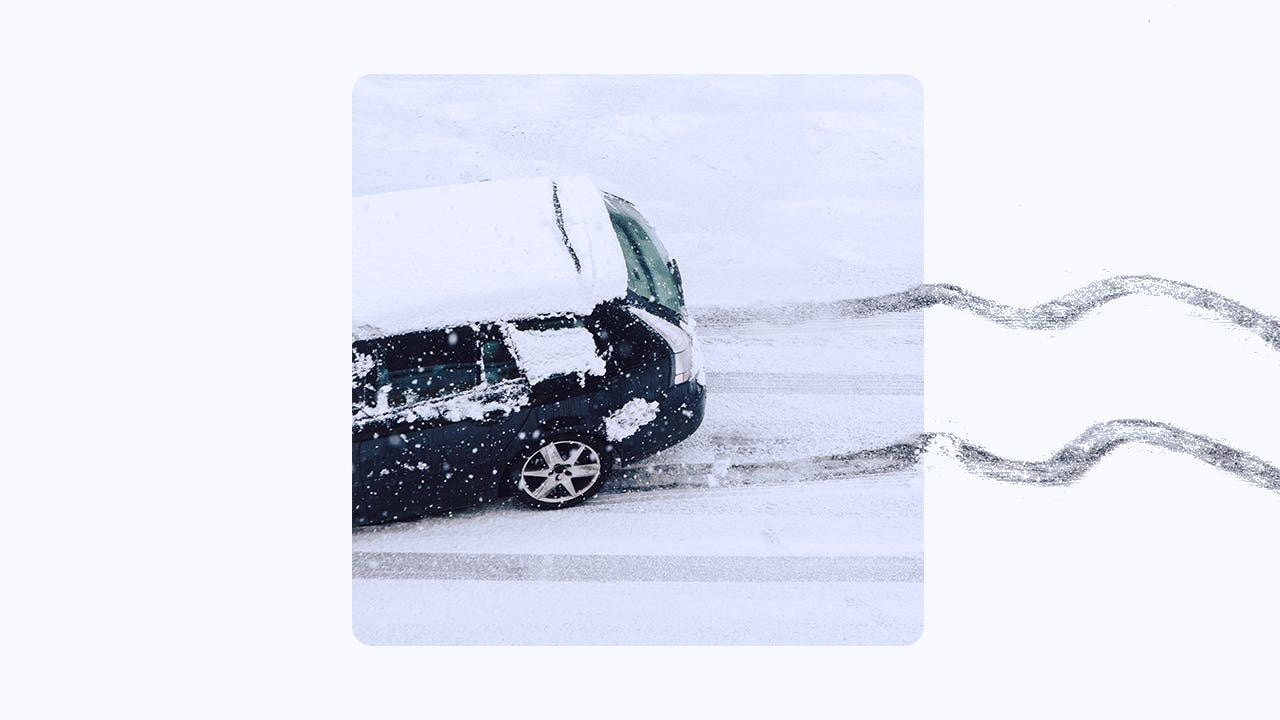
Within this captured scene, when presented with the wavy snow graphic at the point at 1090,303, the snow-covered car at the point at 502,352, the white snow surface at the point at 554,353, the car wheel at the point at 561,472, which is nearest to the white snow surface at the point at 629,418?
the snow-covered car at the point at 502,352

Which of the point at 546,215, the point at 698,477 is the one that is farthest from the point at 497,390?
the point at 698,477

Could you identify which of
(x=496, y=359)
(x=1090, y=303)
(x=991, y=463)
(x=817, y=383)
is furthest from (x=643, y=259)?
(x=1090, y=303)

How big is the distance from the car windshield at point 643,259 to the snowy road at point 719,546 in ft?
2.40

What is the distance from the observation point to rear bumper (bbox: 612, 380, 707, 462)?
370 centimetres

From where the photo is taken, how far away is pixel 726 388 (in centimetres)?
434

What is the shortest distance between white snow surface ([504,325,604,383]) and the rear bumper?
17.2 inches

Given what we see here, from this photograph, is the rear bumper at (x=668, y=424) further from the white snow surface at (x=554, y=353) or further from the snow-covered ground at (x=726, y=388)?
the white snow surface at (x=554, y=353)

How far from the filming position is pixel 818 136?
4.43 metres

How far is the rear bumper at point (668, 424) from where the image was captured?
3.70m

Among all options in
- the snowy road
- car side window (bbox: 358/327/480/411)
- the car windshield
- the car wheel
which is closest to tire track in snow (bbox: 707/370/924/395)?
the snowy road

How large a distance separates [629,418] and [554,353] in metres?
0.53

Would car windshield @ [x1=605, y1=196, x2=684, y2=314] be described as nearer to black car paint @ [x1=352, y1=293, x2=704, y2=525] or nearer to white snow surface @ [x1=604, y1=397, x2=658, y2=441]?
black car paint @ [x1=352, y1=293, x2=704, y2=525]

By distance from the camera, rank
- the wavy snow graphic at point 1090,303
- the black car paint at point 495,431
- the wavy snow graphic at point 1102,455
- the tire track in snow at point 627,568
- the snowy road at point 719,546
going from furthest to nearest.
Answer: the wavy snow graphic at point 1090,303, the wavy snow graphic at point 1102,455, the tire track in snow at point 627,568, the snowy road at point 719,546, the black car paint at point 495,431

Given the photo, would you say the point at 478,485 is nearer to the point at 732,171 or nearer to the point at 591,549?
the point at 591,549
